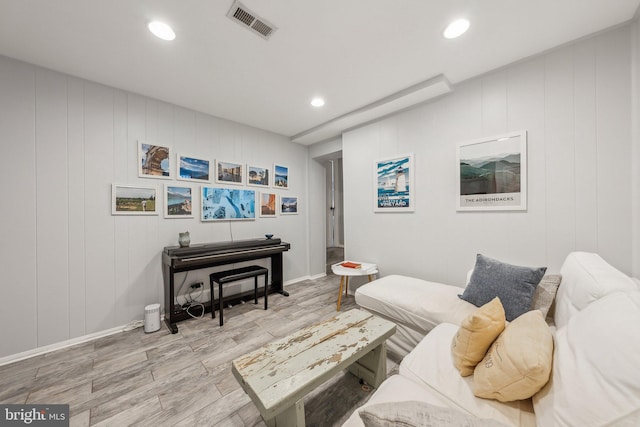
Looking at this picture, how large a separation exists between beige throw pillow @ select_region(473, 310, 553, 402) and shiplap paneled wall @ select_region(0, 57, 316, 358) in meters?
3.26

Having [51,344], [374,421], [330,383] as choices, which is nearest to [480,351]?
[374,421]

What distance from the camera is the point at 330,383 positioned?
1.75 m

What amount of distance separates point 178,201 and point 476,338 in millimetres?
3372

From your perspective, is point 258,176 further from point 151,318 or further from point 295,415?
point 295,415

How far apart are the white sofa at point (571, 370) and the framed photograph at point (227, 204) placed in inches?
115

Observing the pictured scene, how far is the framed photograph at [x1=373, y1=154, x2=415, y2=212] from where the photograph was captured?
2936mm

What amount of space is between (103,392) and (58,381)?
18.8 inches

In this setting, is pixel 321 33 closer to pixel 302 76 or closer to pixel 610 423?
pixel 302 76

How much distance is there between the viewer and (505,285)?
1.78 metres

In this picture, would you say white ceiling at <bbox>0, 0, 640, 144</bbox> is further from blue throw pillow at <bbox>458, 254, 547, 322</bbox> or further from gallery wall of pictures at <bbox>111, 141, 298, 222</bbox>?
blue throw pillow at <bbox>458, 254, 547, 322</bbox>

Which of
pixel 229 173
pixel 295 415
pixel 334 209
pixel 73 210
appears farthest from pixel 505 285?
pixel 334 209

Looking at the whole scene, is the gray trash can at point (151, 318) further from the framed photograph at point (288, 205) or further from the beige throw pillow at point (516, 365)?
the beige throw pillow at point (516, 365)

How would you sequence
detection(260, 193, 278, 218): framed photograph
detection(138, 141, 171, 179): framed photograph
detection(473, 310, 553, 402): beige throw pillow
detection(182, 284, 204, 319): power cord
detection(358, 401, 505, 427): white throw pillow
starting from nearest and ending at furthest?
1. detection(358, 401, 505, 427): white throw pillow
2. detection(473, 310, 553, 402): beige throw pillow
3. detection(138, 141, 171, 179): framed photograph
4. detection(182, 284, 204, 319): power cord
5. detection(260, 193, 278, 218): framed photograph

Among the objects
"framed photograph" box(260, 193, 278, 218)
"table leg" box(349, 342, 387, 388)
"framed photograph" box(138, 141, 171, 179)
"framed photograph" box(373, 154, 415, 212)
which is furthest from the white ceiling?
"table leg" box(349, 342, 387, 388)
